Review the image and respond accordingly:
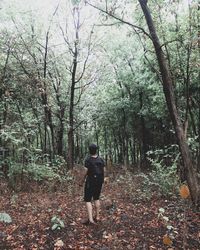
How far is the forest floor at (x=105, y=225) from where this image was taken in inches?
252

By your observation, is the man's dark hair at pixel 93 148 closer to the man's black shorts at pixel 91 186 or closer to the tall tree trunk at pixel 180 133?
the man's black shorts at pixel 91 186

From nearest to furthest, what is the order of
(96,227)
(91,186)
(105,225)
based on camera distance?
(96,227) < (105,225) < (91,186)

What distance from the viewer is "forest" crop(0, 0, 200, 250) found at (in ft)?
23.9

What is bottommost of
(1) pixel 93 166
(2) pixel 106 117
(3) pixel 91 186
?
(3) pixel 91 186

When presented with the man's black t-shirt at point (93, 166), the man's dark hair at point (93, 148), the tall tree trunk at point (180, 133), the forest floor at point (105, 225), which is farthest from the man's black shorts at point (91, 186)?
the tall tree trunk at point (180, 133)

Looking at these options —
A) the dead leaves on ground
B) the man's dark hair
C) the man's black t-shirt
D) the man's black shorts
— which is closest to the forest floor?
the dead leaves on ground

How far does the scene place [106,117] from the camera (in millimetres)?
31016

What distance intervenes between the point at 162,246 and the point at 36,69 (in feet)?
46.1

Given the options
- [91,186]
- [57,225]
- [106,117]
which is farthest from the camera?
[106,117]

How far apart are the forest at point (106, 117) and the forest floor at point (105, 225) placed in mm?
25

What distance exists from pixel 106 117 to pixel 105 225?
2352 cm

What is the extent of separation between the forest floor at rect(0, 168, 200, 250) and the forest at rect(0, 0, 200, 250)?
3 cm

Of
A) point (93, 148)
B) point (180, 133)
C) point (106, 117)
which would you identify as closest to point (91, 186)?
point (93, 148)

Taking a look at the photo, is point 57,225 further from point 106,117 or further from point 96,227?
point 106,117
